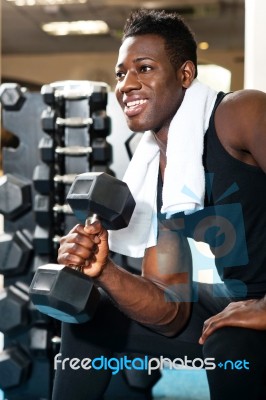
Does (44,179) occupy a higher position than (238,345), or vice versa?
(44,179)

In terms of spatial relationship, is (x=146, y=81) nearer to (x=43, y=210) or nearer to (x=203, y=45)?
(x=43, y=210)

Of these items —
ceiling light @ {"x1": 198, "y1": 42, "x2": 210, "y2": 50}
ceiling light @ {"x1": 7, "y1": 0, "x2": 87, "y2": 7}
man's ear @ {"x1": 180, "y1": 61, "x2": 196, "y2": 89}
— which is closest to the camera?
man's ear @ {"x1": 180, "y1": 61, "x2": 196, "y2": 89}

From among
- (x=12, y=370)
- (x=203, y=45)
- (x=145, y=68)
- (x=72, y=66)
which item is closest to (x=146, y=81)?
(x=145, y=68)

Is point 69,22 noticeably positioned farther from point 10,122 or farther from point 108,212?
point 108,212

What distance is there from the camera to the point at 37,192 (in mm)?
1522

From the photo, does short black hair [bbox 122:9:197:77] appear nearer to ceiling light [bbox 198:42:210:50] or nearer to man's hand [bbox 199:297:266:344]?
man's hand [bbox 199:297:266:344]

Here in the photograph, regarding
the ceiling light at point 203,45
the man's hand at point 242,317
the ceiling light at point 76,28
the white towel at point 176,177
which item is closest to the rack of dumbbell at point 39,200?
the white towel at point 176,177

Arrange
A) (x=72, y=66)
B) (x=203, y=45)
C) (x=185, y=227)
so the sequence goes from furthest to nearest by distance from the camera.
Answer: (x=72, y=66) < (x=203, y=45) < (x=185, y=227)

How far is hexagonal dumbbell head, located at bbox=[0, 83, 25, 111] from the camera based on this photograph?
1.51 m

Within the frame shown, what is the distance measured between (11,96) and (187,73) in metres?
0.59

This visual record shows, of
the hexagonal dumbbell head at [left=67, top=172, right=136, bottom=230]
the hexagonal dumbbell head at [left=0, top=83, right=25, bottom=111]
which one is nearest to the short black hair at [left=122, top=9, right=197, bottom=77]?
the hexagonal dumbbell head at [left=67, top=172, right=136, bottom=230]

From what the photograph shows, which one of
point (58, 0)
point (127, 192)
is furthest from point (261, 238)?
point (58, 0)

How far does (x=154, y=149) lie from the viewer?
46.1 inches

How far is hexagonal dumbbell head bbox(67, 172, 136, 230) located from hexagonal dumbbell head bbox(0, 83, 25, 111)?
64cm
